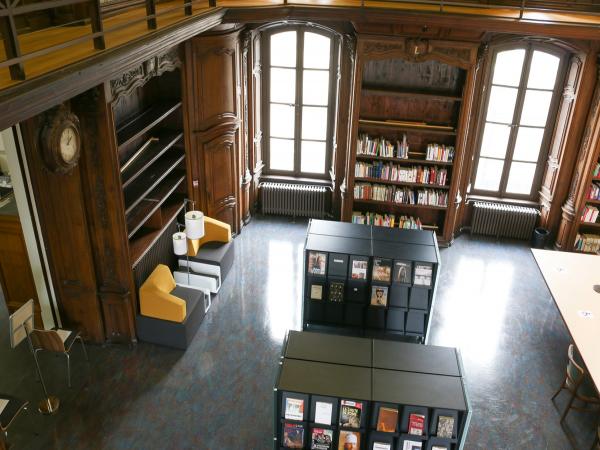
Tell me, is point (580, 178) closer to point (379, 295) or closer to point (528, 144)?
point (528, 144)

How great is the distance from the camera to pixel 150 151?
726cm

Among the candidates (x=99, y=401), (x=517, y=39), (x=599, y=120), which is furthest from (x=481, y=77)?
(x=99, y=401)

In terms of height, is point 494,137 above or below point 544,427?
above

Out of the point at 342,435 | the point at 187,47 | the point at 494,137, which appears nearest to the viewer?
the point at 342,435

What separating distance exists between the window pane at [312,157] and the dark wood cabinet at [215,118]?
58.1 inches

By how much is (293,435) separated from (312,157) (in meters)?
5.92

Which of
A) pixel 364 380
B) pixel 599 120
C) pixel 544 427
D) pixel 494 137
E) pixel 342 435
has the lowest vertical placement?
pixel 544 427

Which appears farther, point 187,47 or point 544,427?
point 187,47

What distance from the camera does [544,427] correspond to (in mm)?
5953

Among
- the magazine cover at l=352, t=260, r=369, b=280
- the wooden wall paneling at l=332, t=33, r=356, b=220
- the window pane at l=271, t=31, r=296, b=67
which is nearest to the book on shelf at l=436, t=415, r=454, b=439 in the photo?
the magazine cover at l=352, t=260, r=369, b=280

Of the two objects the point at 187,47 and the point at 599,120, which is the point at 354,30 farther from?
the point at 599,120

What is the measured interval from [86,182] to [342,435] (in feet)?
11.8

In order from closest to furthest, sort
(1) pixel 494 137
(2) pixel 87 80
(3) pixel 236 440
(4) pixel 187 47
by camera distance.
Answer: (2) pixel 87 80 < (3) pixel 236 440 < (4) pixel 187 47 < (1) pixel 494 137

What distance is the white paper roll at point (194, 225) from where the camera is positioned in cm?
735
